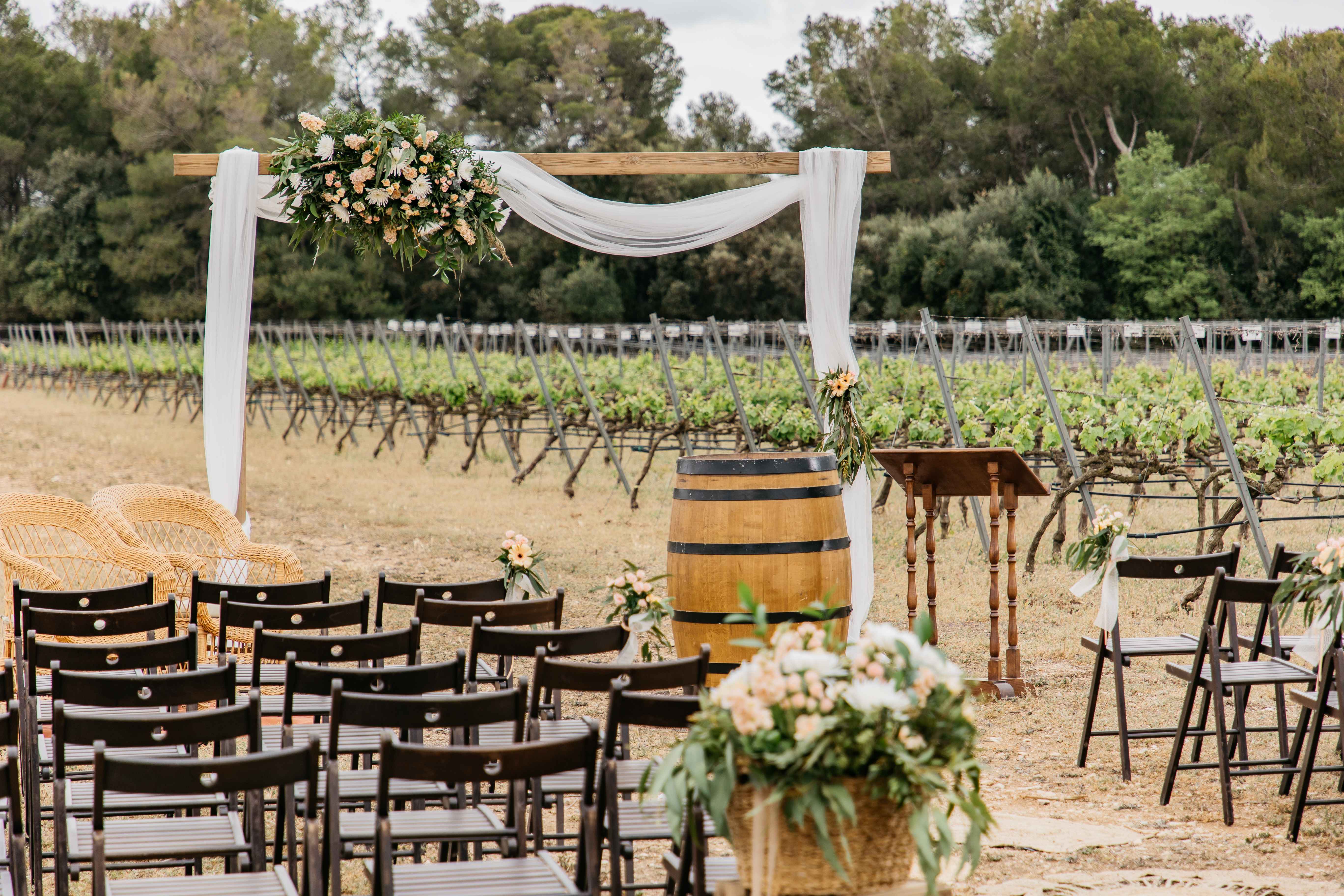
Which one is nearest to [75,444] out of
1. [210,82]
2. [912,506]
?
[912,506]

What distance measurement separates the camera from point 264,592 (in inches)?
170

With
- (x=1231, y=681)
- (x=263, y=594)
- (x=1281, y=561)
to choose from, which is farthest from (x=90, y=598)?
(x=1281, y=561)

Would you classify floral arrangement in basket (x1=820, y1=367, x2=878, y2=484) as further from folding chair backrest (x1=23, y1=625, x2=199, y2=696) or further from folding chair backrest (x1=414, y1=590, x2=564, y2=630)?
folding chair backrest (x1=23, y1=625, x2=199, y2=696)

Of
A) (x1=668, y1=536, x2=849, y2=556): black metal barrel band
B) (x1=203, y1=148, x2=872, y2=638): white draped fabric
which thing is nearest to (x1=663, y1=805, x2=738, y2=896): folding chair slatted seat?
(x1=668, y1=536, x2=849, y2=556): black metal barrel band

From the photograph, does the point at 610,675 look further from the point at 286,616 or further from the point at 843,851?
the point at 286,616

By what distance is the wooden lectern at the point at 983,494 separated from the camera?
207 inches

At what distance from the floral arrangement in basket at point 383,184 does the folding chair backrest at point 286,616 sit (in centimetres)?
211

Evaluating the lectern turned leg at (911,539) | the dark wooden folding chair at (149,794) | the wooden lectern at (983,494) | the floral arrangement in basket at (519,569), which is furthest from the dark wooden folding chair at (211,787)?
the lectern turned leg at (911,539)

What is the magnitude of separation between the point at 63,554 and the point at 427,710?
364 centimetres

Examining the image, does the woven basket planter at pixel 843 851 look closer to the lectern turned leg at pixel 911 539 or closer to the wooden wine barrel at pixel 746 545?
the wooden wine barrel at pixel 746 545

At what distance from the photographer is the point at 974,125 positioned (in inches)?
1435

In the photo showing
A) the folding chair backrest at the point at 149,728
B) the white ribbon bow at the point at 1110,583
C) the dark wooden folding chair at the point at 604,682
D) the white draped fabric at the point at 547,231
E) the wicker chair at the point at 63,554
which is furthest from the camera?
the white draped fabric at the point at 547,231

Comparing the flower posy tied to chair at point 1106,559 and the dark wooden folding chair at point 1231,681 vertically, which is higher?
the flower posy tied to chair at point 1106,559

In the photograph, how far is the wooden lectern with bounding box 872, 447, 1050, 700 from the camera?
5262 millimetres
